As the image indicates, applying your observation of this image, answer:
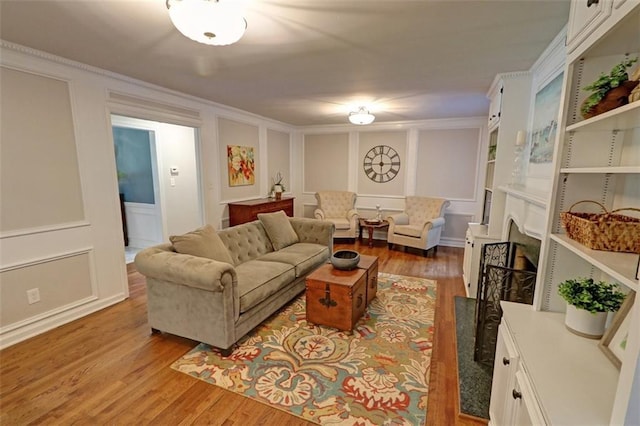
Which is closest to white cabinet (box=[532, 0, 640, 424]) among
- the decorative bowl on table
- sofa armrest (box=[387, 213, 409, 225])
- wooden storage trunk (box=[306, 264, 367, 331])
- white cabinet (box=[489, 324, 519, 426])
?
white cabinet (box=[489, 324, 519, 426])

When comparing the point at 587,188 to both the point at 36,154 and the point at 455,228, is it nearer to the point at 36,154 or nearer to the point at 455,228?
the point at 36,154

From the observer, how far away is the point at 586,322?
1.28 m

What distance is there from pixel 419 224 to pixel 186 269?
4.24 meters

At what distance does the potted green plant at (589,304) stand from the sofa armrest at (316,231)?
2.79m

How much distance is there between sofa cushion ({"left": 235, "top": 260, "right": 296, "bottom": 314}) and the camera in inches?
95.3

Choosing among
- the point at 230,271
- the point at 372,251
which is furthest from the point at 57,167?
the point at 372,251

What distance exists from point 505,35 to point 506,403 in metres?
2.31

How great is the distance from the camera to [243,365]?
7.15 feet

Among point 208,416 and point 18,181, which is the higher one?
point 18,181

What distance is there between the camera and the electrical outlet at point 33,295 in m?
2.54

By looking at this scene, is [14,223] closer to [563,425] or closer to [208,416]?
[208,416]

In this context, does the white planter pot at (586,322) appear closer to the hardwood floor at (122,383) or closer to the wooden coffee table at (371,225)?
the hardwood floor at (122,383)

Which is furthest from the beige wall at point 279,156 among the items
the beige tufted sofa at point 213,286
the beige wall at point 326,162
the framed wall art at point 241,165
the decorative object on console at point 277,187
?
the beige tufted sofa at point 213,286

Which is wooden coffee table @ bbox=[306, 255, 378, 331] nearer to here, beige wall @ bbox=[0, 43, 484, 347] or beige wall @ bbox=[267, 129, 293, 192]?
beige wall @ bbox=[0, 43, 484, 347]
